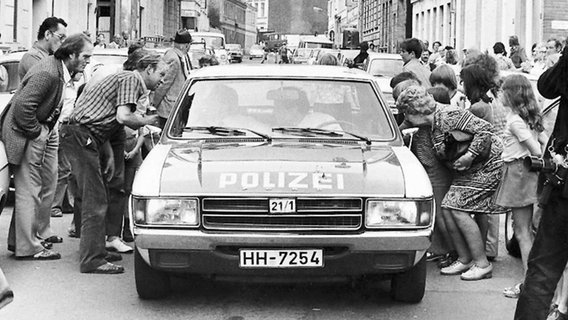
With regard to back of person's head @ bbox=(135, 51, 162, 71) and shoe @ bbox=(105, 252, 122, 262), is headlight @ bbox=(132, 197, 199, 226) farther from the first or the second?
shoe @ bbox=(105, 252, 122, 262)

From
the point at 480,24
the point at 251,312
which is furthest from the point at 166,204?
the point at 480,24

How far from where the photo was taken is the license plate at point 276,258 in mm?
6266

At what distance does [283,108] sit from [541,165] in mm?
2801

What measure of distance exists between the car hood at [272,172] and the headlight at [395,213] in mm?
73

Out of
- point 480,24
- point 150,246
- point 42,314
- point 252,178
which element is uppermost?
point 480,24

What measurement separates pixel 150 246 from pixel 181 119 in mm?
1577

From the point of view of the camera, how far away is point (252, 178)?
6.39m

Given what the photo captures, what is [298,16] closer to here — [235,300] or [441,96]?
[441,96]

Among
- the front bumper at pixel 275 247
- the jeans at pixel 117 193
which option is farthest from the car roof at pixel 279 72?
the front bumper at pixel 275 247

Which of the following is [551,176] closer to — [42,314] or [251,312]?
[251,312]

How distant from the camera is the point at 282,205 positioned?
6.27 metres

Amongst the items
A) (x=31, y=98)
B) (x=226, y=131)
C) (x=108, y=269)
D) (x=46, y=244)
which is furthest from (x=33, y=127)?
(x=226, y=131)

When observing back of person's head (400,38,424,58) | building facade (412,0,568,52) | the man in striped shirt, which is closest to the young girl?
the man in striped shirt

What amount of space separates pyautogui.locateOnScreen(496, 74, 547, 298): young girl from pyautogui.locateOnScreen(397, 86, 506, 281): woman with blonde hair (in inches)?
14.3
